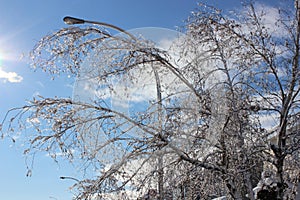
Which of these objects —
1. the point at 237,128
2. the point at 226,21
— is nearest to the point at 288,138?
the point at 237,128

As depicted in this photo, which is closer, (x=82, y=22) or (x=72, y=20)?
(x=72, y=20)

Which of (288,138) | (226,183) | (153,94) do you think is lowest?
(226,183)

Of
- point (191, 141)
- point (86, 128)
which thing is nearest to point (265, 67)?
point (191, 141)

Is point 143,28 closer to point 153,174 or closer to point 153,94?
point 153,94

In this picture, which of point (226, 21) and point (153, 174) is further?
point (226, 21)

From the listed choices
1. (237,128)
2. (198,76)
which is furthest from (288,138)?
(198,76)

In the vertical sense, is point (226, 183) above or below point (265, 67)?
below

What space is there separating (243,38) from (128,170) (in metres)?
2.35

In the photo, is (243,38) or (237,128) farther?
(243,38)

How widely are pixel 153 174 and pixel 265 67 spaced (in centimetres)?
205

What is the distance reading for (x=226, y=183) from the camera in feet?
16.7

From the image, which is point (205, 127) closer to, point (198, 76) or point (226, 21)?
point (198, 76)

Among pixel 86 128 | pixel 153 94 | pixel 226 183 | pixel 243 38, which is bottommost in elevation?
pixel 226 183

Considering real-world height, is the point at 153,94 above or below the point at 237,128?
above
